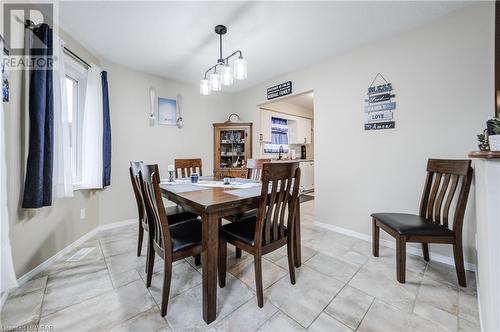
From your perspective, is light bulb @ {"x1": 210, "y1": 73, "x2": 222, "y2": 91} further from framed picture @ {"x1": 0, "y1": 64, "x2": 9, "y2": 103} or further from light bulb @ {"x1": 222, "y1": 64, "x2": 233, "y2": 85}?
Result: framed picture @ {"x1": 0, "y1": 64, "x2": 9, "y2": 103}

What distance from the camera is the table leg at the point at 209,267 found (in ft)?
4.18

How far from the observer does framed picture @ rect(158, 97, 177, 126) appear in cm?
348

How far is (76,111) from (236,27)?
90.9 inches

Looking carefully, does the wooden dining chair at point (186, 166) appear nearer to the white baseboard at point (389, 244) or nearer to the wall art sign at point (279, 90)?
the wall art sign at point (279, 90)

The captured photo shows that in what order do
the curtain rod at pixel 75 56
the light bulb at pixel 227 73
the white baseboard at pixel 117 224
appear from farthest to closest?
the white baseboard at pixel 117 224 < the curtain rod at pixel 75 56 < the light bulb at pixel 227 73

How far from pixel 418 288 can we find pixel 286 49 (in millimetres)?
2812

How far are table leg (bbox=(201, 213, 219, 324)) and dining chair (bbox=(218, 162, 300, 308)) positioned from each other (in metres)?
0.26

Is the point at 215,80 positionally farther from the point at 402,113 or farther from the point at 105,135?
the point at 402,113

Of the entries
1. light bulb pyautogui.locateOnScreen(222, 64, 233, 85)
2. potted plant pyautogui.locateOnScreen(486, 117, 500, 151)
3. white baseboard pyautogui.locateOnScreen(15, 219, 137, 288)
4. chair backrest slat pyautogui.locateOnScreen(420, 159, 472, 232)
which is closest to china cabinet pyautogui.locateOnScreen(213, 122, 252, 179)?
white baseboard pyautogui.locateOnScreen(15, 219, 137, 288)

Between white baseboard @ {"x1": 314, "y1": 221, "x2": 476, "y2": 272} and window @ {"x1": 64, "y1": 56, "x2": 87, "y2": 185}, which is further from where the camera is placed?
window @ {"x1": 64, "y1": 56, "x2": 87, "y2": 185}

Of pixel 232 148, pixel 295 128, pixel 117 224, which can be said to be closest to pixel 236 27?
pixel 232 148

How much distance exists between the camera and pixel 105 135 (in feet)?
8.83

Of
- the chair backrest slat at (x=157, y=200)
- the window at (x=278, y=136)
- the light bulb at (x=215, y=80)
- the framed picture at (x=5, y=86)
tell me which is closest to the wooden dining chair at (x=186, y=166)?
the light bulb at (x=215, y=80)

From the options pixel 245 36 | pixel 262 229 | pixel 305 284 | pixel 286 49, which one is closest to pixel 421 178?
pixel 305 284
